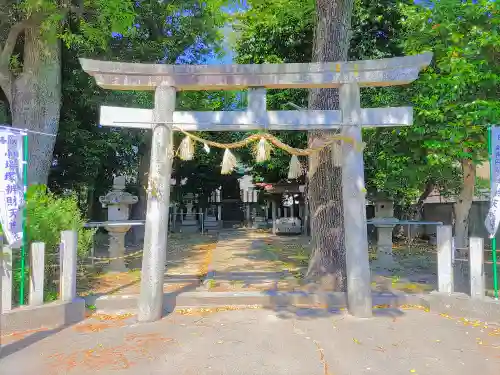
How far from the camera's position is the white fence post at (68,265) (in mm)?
5879

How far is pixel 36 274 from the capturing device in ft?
18.2

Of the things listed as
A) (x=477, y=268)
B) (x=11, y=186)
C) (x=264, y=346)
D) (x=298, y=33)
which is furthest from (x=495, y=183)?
(x=298, y=33)

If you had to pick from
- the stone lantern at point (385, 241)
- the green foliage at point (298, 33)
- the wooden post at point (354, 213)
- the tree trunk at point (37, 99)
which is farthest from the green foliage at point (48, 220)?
the green foliage at point (298, 33)

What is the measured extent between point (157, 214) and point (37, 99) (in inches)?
223

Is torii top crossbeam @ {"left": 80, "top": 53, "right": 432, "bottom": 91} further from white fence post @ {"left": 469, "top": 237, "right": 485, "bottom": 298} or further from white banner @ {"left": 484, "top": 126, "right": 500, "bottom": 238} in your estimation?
white fence post @ {"left": 469, "top": 237, "right": 485, "bottom": 298}

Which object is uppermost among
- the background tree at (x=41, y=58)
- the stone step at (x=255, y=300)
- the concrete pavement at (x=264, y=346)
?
the background tree at (x=41, y=58)

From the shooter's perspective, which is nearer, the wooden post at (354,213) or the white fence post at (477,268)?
the white fence post at (477,268)

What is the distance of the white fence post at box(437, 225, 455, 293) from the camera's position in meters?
6.13

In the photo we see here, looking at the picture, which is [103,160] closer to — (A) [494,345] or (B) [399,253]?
(B) [399,253]

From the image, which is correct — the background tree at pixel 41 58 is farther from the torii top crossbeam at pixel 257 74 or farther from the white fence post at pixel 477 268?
the white fence post at pixel 477 268

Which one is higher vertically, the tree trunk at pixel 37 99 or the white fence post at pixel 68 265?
the tree trunk at pixel 37 99

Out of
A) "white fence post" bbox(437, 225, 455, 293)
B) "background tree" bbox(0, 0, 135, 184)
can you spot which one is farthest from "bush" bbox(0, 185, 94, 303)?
"white fence post" bbox(437, 225, 455, 293)

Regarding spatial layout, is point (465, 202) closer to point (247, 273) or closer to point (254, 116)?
point (247, 273)

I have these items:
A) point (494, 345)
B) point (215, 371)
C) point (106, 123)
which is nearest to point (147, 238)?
point (106, 123)
